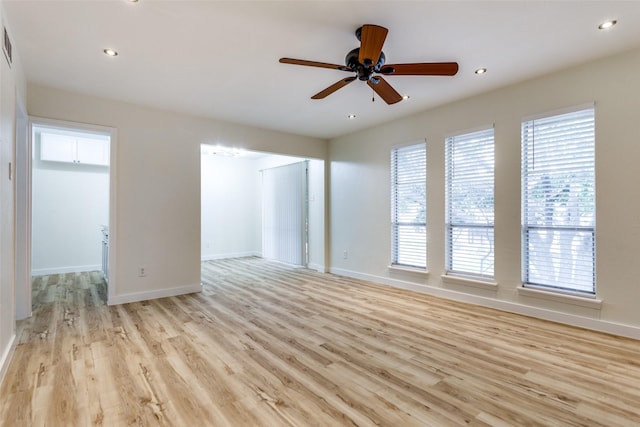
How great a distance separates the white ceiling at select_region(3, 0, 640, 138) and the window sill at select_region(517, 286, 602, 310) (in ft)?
7.74

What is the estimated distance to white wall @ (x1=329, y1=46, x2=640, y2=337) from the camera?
2859 millimetres

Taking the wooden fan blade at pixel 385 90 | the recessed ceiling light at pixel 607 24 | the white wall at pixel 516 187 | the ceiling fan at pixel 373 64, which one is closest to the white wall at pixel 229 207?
the white wall at pixel 516 187

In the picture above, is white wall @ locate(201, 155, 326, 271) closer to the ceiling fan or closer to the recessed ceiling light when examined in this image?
the ceiling fan

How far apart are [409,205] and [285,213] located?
3.24 metres

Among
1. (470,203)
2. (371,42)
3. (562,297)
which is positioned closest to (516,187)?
(470,203)

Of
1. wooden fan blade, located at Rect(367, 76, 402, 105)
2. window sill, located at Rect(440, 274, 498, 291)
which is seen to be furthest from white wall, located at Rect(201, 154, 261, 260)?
wooden fan blade, located at Rect(367, 76, 402, 105)

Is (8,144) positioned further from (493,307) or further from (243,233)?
(243,233)

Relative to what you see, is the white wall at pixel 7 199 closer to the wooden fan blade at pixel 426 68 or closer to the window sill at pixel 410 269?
the wooden fan blade at pixel 426 68

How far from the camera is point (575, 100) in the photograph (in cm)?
314

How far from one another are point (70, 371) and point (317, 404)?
74.1 inches

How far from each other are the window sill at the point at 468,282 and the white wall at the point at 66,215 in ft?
20.9

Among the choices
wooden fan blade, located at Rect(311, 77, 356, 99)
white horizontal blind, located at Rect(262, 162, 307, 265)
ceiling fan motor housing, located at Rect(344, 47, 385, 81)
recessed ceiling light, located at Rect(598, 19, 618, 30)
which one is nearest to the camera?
recessed ceiling light, located at Rect(598, 19, 618, 30)

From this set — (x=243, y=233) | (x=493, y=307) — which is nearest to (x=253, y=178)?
(x=243, y=233)

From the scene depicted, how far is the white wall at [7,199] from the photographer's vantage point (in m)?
2.22
